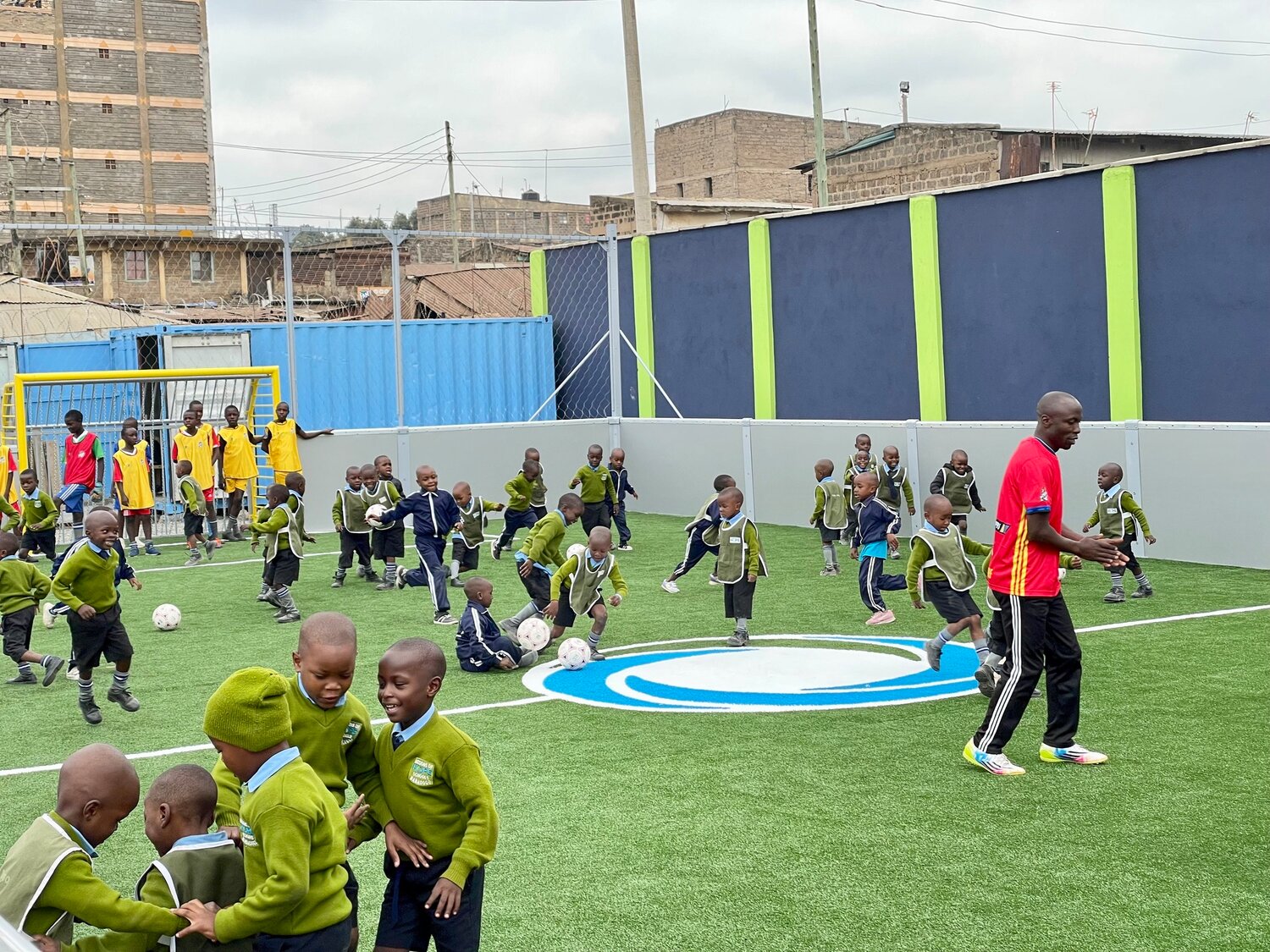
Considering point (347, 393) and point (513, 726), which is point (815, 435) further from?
point (513, 726)

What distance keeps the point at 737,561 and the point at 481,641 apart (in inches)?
94.8

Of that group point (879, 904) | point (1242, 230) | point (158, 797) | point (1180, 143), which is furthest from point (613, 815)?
point (1180, 143)

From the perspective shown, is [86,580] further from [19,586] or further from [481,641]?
[481,641]

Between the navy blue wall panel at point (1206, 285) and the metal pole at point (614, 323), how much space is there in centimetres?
1003

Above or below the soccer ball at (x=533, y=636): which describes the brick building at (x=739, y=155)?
above

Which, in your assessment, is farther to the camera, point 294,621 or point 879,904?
point 294,621

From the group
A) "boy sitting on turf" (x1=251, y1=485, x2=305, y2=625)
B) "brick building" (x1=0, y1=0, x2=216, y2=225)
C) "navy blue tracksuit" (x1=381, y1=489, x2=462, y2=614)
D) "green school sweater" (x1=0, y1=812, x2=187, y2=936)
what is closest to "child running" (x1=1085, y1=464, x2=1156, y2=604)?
Answer: "navy blue tracksuit" (x1=381, y1=489, x2=462, y2=614)

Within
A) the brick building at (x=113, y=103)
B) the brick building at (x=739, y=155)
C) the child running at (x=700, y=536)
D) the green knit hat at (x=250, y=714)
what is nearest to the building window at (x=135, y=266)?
the brick building at (x=113, y=103)

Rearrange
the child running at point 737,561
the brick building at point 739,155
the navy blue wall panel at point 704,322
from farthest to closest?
1. the brick building at point 739,155
2. the navy blue wall panel at point 704,322
3. the child running at point 737,561

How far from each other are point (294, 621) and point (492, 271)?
18.8 meters

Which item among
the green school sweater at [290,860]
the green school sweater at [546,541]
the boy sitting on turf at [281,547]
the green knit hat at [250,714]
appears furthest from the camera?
the boy sitting on turf at [281,547]

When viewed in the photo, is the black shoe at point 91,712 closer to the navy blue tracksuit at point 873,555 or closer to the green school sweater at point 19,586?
the green school sweater at point 19,586

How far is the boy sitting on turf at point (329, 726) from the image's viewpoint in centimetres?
475

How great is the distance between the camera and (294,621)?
1501cm
